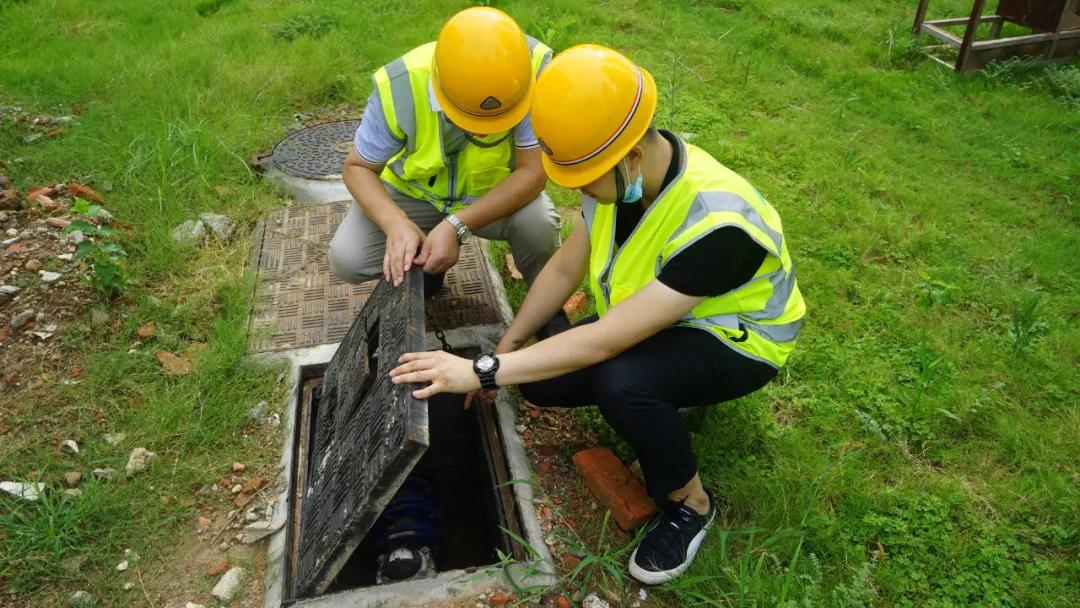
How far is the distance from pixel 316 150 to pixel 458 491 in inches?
96.1

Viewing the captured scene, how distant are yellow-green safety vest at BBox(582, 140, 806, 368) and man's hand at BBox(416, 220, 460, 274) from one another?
1.81 ft

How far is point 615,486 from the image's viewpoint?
2.38 metres

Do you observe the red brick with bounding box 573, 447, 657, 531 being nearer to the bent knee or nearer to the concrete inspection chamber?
the concrete inspection chamber

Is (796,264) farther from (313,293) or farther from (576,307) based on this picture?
Result: (313,293)

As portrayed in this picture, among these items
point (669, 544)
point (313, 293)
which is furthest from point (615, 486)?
point (313, 293)

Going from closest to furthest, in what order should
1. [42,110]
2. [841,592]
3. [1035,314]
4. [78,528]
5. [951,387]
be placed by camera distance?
[841,592]
[78,528]
[951,387]
[1035,314]
[42,110]

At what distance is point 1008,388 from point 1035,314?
50cm

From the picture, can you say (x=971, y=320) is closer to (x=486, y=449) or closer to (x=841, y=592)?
(x=841, y=592)

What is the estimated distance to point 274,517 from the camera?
2.34 meters

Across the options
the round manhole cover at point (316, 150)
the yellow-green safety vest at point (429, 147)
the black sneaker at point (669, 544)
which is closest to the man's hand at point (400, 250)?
the yellow-green safety vest at point (429, 147)

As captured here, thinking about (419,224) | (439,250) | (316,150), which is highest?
(439,250)

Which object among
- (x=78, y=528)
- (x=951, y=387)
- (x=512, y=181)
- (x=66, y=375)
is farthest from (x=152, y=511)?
(x=951, y=387)

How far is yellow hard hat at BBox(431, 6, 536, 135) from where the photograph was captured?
2.24 metres

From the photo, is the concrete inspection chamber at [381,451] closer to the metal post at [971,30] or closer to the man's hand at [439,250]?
the man's hand at [439,250]
